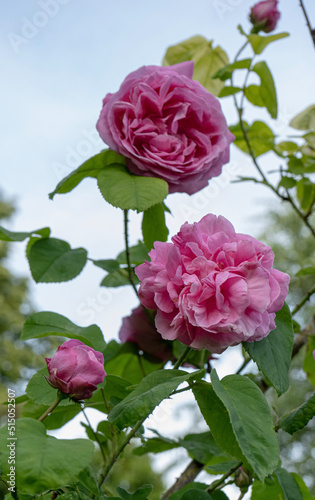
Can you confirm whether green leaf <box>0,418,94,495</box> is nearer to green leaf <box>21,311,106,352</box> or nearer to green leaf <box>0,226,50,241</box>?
green leaf <box>21,311,106,352</box>

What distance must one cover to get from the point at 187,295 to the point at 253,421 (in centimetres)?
10

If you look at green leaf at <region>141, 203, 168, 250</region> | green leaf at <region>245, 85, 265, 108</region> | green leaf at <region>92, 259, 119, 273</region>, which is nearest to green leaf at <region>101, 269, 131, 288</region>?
green leaf at <region>92, 259, 119, 273</region>

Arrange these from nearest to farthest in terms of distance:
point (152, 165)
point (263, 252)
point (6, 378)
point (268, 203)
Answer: point (263, 252) → point (152, 165) → point (6, 378) → point (268, 203)

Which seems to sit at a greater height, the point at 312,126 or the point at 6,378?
the point at 312,126

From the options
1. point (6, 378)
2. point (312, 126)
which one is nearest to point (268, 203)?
point (6, 378)

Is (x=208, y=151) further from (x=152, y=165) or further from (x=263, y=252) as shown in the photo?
(x=263, y=252)

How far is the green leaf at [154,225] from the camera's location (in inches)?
22.7

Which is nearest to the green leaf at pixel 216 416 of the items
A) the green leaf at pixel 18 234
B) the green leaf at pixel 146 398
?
the green leaf at pixel 146 398

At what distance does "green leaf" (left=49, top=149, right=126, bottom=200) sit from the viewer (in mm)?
555

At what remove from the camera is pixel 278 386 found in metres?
0.39

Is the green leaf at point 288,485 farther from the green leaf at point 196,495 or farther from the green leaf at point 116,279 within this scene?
the green leaf at point 116,279

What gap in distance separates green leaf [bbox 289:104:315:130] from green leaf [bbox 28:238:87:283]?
474 mm

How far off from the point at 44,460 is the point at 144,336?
395 millimetres

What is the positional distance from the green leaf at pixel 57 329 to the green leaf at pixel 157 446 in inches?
8.8
